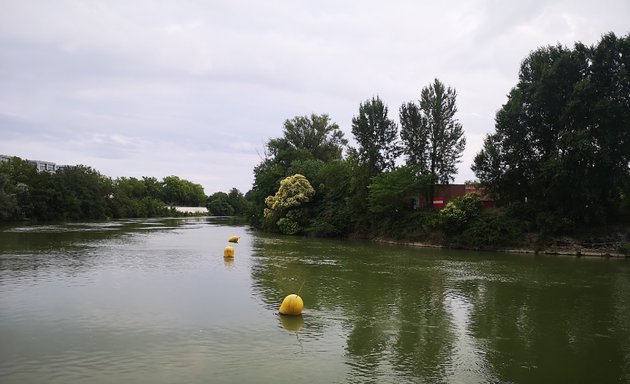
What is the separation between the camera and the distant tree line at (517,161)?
104 ft

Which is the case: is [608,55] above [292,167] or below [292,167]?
above

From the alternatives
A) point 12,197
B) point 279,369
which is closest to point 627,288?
point 279,369

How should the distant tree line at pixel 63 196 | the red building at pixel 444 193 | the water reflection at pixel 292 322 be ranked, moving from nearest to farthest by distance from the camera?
the water reflection at pixel 292 322, the red building at pixel 444 193, the distant tree line at pixel 63 196

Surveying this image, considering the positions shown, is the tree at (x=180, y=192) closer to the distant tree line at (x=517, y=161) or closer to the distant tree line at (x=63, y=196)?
the distant tree line at (x=63, y=196)

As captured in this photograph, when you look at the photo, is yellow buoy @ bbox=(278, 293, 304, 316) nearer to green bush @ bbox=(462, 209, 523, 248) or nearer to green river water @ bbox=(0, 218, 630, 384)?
green river water @ bbox=(0, 218, 630, 384)

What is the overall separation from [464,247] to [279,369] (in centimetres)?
2988

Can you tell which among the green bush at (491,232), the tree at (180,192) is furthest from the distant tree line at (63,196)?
the green bush at (491,232)

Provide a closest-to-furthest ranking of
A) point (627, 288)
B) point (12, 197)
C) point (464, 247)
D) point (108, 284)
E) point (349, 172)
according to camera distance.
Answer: point (108, 284), point (627, 288), point (464, 247), point (349, 172), point (12, 197)

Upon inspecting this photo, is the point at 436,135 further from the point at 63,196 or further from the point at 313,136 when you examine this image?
the point at 63,196

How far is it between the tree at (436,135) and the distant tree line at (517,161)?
0.32 ft

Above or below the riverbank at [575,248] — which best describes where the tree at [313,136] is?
above

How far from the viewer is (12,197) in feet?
186

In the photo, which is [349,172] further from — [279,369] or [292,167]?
[279,369]

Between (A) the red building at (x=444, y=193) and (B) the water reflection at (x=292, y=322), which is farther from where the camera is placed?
(A) the red building at (x=444, y=193)
